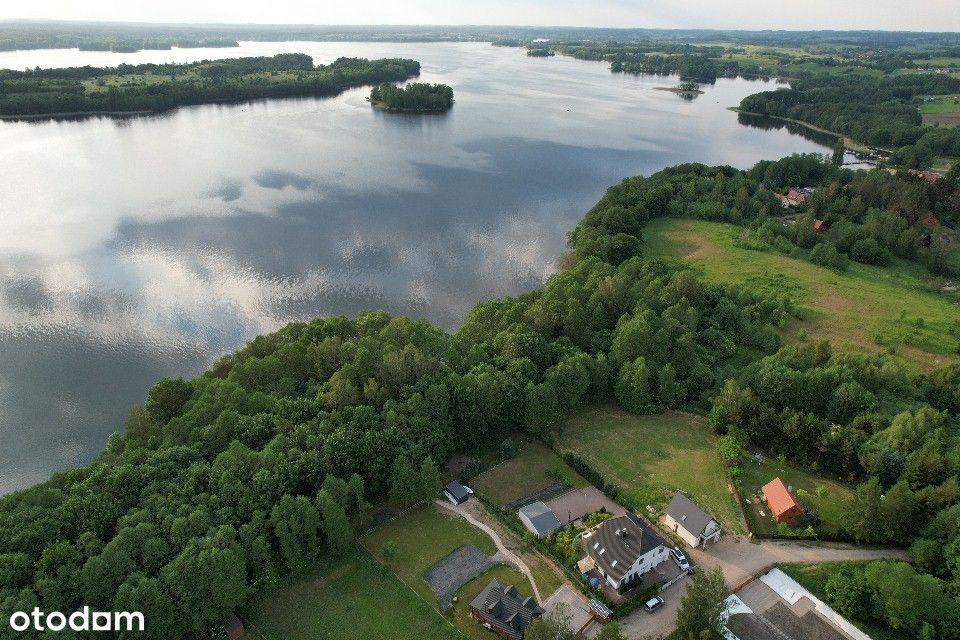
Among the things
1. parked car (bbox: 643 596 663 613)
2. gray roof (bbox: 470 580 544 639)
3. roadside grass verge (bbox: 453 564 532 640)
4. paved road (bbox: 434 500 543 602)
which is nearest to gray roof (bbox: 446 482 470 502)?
paved road (bbox: 434 500 543 602)

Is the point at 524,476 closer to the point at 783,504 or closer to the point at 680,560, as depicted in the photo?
the point at 680,560

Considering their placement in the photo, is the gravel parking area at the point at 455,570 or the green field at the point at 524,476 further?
the green field at the point at 524,476

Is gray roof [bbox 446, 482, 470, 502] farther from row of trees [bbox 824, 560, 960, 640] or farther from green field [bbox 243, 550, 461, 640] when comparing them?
row of trees [bbox 824, 560, 960, 640]

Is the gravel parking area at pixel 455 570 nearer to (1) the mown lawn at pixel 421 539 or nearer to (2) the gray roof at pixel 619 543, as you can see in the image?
(1) the mown lawn at pixel 421 539

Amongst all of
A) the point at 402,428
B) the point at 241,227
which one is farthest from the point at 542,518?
the point at 241,227

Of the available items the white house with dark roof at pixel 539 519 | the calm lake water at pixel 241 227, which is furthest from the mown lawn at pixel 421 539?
the calm lake water at pixel 241 227
